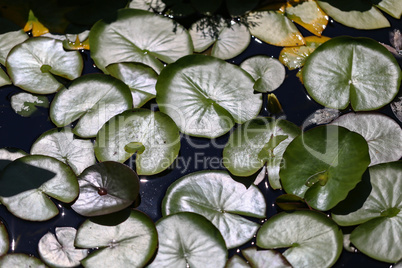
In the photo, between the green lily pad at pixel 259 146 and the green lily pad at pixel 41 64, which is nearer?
the green lily pad at pixel 259 146

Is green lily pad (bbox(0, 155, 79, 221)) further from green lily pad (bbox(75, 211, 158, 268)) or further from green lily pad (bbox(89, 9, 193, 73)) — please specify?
green lily pad (bbox(89, 9, 193, 73))

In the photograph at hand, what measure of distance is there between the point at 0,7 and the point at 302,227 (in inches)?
85.8

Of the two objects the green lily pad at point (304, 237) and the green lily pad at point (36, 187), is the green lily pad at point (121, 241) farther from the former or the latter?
the green lily pad at point (304, 237)

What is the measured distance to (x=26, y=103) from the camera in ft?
7.39

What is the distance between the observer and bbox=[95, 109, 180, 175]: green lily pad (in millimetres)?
2027

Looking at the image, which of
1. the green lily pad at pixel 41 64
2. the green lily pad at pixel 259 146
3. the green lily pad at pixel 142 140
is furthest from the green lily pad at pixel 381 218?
the green lily pad at pixel 41 64

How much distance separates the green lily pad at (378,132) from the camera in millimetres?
2057

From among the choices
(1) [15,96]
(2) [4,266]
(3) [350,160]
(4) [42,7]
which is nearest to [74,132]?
(1) [15,96]

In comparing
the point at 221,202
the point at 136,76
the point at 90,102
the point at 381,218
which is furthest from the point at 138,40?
the point at 381,218

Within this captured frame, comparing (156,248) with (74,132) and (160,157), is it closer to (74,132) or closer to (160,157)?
(160,157)

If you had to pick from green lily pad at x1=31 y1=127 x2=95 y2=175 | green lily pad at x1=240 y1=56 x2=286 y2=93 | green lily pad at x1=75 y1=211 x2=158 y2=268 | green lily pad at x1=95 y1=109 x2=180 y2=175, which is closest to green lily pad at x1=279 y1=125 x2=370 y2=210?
green lily pad at x1=240 y1=56 x2=286 y2=93

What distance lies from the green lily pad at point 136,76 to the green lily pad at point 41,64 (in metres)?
0.24

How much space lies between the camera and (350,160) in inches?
74.5

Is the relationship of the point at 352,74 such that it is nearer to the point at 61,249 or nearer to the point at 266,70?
the point at 266,70
